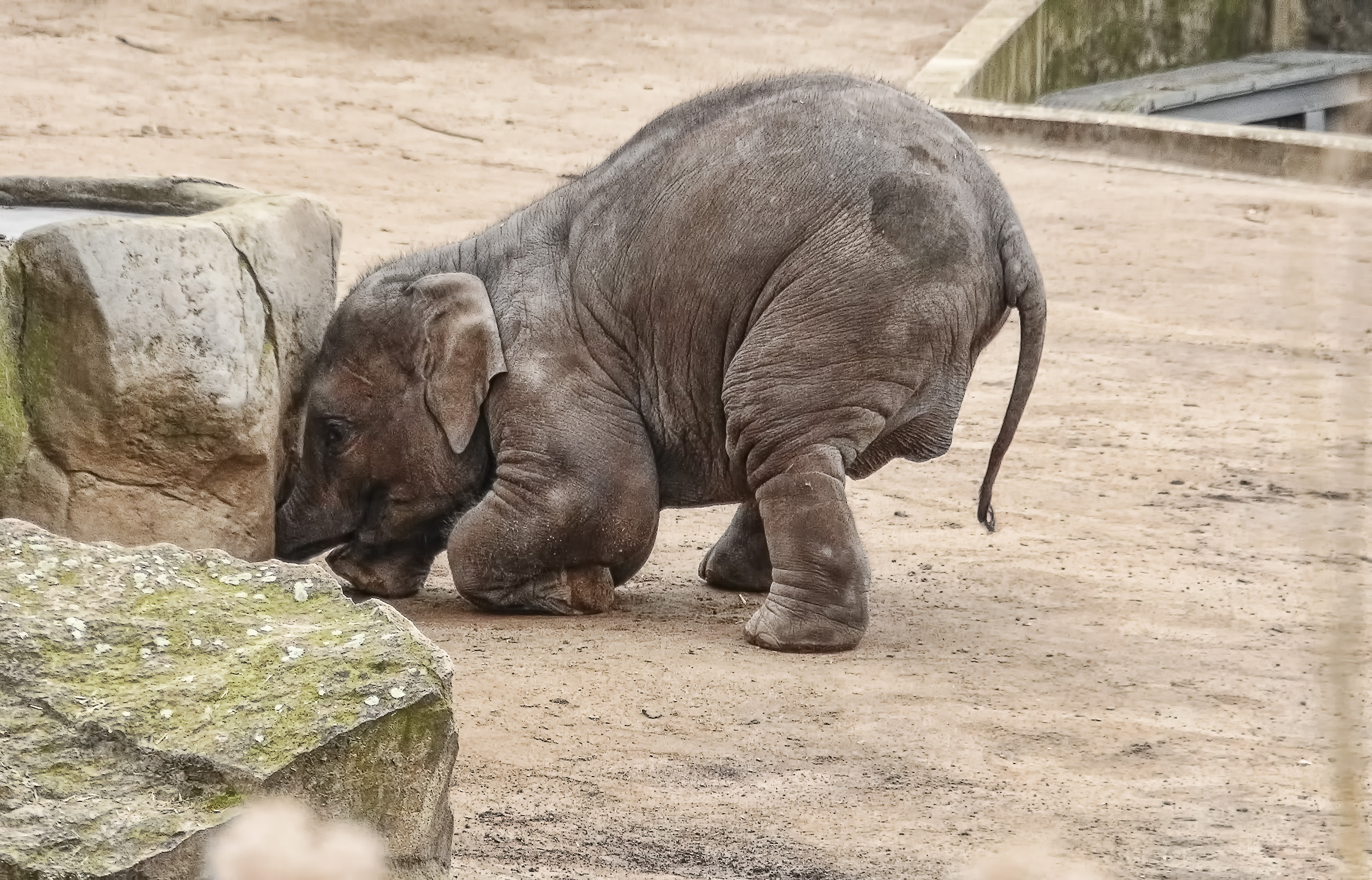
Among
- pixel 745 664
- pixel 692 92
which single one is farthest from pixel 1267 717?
pixel 692 92

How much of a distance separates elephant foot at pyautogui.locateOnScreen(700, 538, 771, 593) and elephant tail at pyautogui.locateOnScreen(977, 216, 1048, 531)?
731 mm

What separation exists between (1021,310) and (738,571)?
120 cm

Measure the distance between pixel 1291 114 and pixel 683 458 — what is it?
10.2 meters

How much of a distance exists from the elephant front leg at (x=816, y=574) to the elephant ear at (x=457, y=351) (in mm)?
906

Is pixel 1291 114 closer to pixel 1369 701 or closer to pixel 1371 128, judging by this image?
pixel 1369 701

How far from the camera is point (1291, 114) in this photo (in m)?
14.3

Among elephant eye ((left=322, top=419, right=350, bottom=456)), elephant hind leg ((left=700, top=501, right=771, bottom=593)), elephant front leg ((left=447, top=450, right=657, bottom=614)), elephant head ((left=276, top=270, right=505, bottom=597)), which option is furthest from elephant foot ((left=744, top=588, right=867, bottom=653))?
elephant eye ((left=322, top=419, right=350, bottom=456))

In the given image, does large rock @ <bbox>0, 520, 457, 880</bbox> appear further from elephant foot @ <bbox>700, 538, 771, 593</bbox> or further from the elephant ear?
elephant foot @ <bbox>700, 538, 771, 593</bbox>

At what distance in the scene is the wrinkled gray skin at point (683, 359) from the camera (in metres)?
4.98

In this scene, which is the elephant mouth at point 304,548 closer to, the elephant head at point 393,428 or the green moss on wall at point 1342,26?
the elephant head at point 393,428

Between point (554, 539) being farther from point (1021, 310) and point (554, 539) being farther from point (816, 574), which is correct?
point (1021, 310)

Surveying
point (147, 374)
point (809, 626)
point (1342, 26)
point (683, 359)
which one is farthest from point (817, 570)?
point (1342, 26)

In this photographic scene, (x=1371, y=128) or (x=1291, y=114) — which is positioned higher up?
(x=1371, y=128)

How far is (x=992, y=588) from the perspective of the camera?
5762 millimetres
